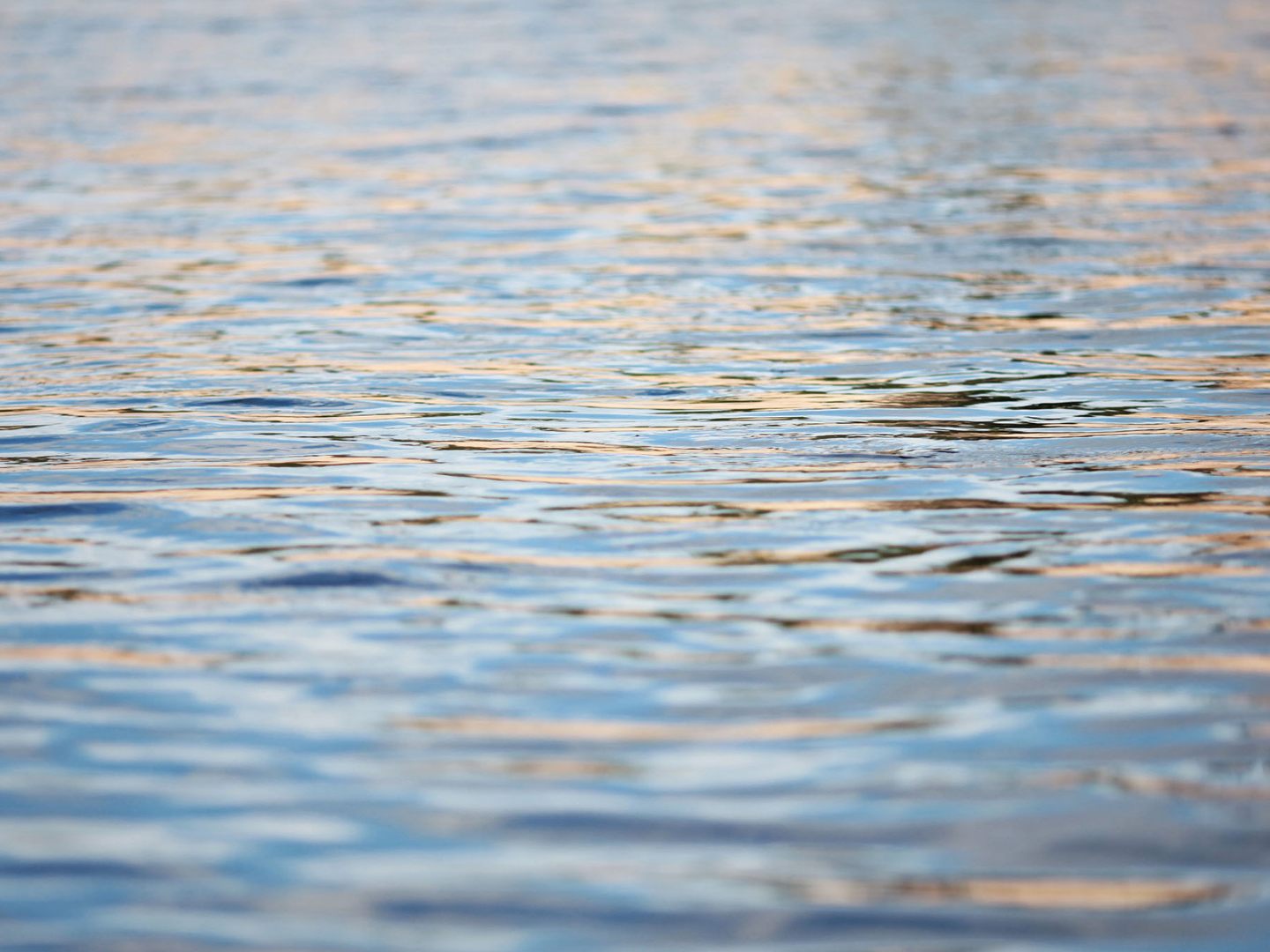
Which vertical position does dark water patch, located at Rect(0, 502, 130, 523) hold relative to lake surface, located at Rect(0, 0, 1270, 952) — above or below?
above

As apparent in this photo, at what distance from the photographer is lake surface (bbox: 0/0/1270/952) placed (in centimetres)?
352

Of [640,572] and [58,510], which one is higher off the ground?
[58,510]

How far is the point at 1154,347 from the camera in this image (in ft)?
27.8

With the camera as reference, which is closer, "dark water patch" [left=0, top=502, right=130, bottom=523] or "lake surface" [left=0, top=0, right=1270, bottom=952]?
"lake surface" [left=0, top=0, right=1270, bottom=952]

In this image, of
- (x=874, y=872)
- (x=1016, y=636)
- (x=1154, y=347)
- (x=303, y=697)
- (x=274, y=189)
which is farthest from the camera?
(x=274, y=189)

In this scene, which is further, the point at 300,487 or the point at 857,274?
the point at 857,274

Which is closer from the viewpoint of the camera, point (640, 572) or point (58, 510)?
point (640, 572)

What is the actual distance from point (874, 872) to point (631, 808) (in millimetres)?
547

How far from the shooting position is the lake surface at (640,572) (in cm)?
352

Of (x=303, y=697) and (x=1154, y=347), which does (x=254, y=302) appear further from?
(x=303, y=697)

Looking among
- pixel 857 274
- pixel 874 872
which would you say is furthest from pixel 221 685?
pixel 857 274

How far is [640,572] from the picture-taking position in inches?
206

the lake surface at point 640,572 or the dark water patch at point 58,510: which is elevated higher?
the dark water patch at point 58,510

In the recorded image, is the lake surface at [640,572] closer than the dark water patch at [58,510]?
Yes
